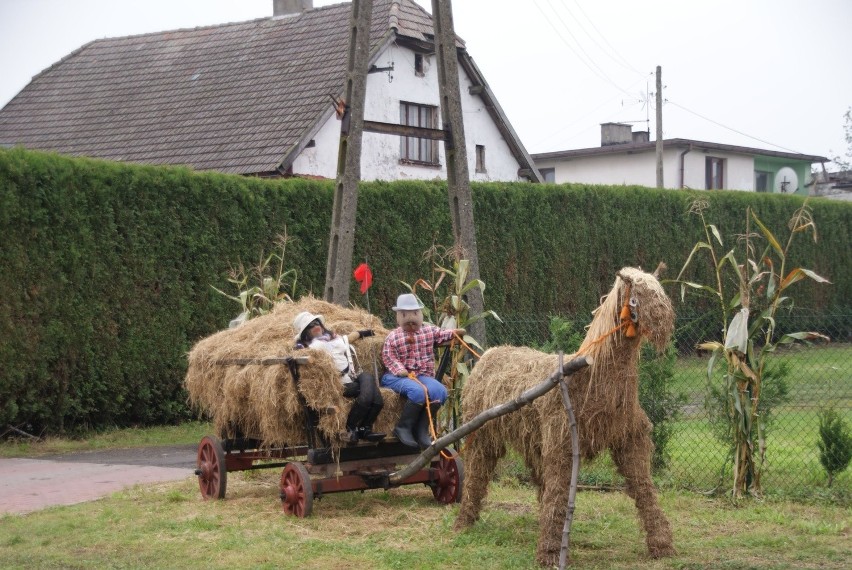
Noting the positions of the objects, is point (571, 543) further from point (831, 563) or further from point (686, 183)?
point (686, 183)

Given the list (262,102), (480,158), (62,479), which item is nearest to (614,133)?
(480,158)

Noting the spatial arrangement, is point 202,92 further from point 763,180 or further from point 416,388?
point 763,180

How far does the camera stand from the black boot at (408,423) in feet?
28.0

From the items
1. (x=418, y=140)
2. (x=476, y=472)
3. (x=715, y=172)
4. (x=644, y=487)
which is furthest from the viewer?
(x=715, y=172)

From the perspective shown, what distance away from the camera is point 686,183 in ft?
113

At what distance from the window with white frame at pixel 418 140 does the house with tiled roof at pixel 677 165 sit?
38.2 ft

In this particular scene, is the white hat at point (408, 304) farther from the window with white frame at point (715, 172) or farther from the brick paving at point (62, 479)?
the window with white frame at point (715, 172)

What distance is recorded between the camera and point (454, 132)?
11.2 m

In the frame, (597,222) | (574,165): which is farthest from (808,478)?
(574,165)

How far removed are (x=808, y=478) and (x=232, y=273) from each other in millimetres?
7462

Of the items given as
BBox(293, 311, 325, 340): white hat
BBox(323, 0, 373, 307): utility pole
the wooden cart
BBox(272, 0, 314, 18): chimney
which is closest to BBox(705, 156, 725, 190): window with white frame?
BBox(272, 0, 314, 18): chimney

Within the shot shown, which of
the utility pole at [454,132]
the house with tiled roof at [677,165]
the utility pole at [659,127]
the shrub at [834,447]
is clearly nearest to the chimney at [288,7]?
the utility pole at [659,127]

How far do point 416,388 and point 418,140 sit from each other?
51.4ft

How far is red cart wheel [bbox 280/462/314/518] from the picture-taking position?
27.5 ft
